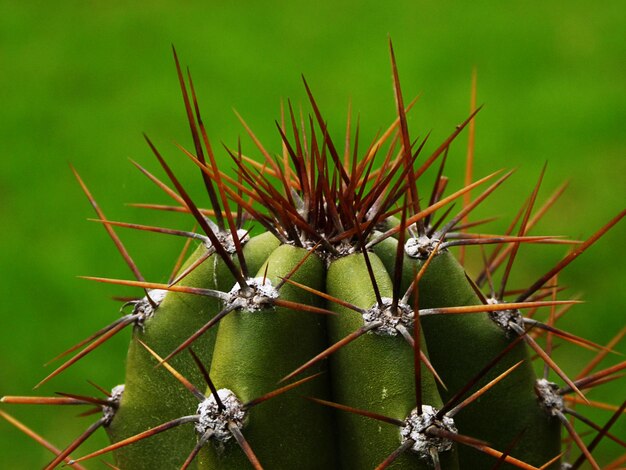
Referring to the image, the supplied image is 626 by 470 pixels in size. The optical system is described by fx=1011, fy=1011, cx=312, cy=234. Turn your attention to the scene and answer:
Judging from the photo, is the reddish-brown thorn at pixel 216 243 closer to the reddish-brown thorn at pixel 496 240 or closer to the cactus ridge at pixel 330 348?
the cactus ridge at pixel 330 348

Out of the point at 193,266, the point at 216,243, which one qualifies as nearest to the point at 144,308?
the point at 193,266

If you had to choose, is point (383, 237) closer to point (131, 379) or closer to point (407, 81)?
point (131, 379)

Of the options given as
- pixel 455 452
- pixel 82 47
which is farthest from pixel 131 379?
pixel 82 47

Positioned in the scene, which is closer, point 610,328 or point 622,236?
point 610,328

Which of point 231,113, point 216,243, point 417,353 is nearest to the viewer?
point 417,353

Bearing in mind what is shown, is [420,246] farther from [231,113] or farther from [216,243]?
[231,113]

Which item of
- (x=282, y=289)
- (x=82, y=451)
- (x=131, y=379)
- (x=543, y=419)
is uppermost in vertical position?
(x=282, y=289)

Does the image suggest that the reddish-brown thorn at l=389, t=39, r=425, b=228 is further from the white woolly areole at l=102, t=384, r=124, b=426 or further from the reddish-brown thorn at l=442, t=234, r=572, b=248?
the white woolly areole at l=102, t=384, r=124, b=426
